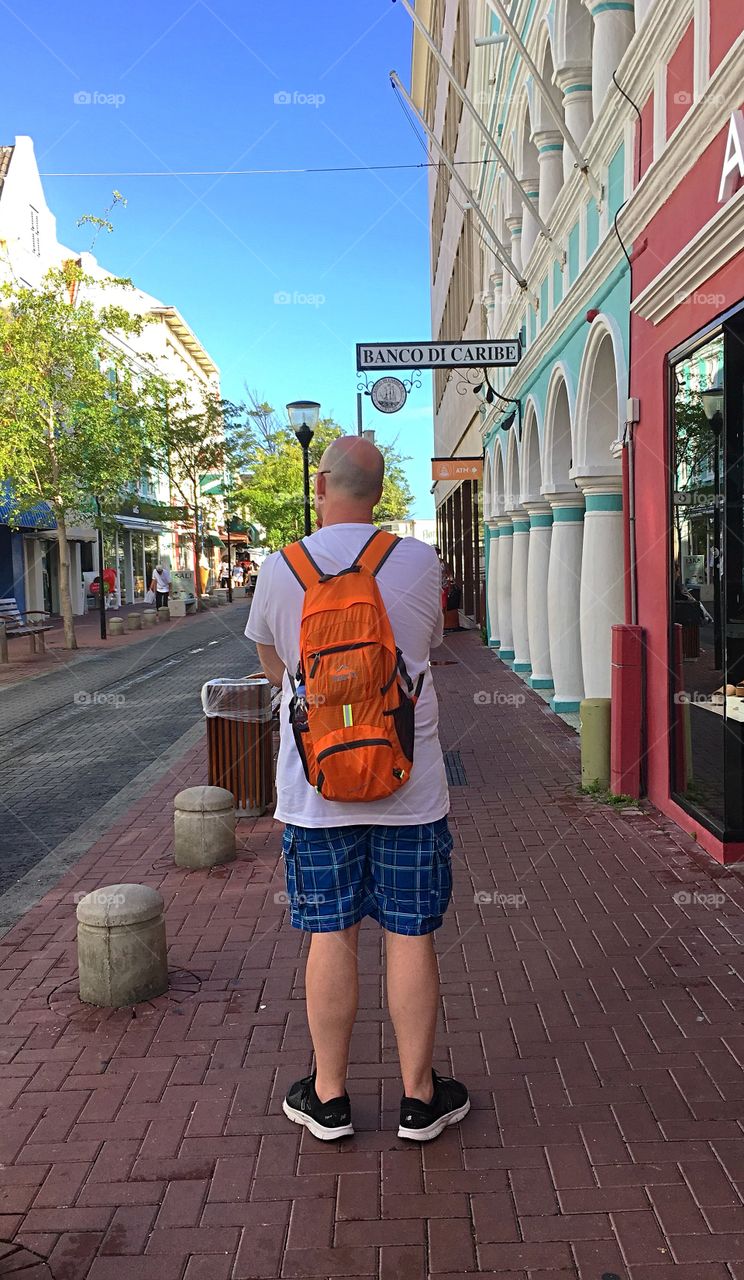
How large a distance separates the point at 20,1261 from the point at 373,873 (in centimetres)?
128

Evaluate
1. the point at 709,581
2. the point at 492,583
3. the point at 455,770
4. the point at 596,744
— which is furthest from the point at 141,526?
the point at 709,581

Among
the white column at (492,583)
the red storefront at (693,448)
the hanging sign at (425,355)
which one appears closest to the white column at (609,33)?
the red storefront at (693,448)

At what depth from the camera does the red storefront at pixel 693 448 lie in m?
5.54

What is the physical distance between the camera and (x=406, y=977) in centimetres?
310

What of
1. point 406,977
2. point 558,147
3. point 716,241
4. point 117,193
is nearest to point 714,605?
point 716,241

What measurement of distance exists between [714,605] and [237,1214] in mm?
4191

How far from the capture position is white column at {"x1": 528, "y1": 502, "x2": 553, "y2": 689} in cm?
1363

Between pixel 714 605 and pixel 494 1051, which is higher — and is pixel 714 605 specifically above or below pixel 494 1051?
above

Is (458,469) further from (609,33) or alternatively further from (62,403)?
(609,33)

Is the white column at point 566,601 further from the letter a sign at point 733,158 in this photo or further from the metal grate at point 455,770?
the letter a sign at point 733,158

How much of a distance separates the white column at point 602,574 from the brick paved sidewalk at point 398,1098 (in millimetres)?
4061

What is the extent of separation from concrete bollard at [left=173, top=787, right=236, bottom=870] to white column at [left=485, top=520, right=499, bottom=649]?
12.8m

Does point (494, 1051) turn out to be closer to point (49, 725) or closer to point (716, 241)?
point (716, 241)

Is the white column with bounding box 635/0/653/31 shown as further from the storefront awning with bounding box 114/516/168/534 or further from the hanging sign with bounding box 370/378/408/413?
the storefront awning with bounding box 114/516/168/534
